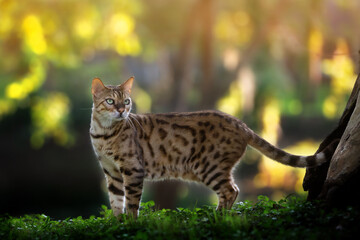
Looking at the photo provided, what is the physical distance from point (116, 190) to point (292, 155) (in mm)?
2314

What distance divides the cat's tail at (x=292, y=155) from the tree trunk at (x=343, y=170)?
5.2 inches

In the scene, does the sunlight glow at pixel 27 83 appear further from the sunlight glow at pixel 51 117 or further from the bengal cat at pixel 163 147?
the bengal cat at pixel 163 147

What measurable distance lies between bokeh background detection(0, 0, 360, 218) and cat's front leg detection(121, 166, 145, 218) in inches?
328

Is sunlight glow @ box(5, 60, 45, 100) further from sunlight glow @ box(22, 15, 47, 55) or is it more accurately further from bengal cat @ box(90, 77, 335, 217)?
bengal cat @ box(90, 77, 335, 217)

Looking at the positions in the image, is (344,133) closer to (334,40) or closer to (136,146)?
(136,146)

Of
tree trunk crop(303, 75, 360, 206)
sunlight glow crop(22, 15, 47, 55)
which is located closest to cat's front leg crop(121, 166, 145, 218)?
tree trunk crop(303, 75, 360, 206)

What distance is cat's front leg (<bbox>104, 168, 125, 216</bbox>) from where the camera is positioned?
6.97 metres

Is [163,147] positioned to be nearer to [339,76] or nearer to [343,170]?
[343,170]

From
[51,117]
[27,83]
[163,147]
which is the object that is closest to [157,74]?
[51,117]

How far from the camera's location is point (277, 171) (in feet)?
60.3

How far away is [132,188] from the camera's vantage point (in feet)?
21.3

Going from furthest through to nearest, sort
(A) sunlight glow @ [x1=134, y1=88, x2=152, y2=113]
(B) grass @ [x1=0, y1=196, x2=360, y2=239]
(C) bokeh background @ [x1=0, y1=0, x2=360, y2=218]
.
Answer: (A) sunlight glow @ [x1=134, y1=88, x2=152, y2=113]
(C) bokeh background @ [x1=0, y1=0, x2=360, y2=218]
(B) grass @ [x1=0, y1=196, x2=360, y2=239]

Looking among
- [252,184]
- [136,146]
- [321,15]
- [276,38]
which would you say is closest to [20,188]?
[252,184]

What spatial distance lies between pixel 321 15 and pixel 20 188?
1143cm
